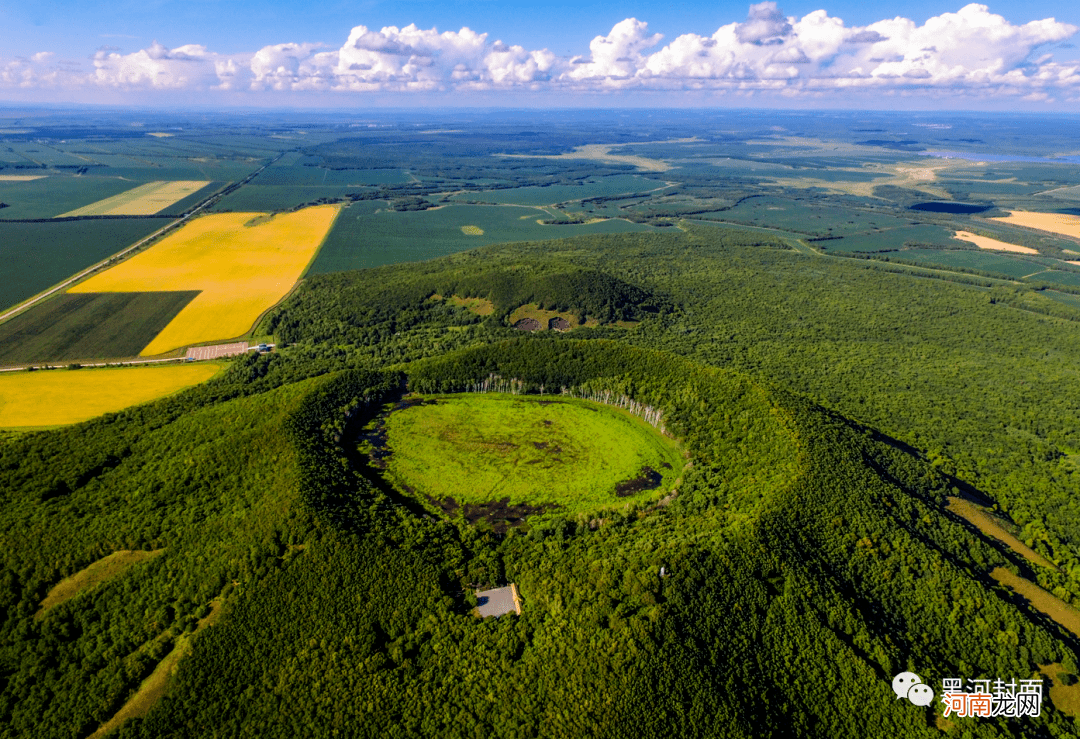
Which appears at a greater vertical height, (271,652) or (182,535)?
(182,535)

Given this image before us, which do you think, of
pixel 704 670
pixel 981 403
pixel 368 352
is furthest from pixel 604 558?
pixel 981 403

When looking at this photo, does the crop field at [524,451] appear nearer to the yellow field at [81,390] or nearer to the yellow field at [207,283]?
the yellow field at [81,390]

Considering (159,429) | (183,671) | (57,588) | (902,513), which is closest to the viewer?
(183,671)

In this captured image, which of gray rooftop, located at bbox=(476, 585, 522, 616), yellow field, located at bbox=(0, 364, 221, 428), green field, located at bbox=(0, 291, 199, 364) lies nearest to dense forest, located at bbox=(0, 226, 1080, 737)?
gray rooftop, located at bbox=(476, 585, 522, 616)

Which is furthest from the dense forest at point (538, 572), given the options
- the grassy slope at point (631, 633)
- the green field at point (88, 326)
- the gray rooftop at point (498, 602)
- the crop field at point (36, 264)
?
the crop field at point (36, 264)

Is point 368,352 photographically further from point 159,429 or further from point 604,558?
point 604,558

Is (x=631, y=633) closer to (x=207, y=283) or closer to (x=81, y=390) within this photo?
(x=81, y=390)

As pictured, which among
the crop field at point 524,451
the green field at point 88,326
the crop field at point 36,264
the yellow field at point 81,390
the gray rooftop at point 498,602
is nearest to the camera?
the gray rooftop at point 498,602
